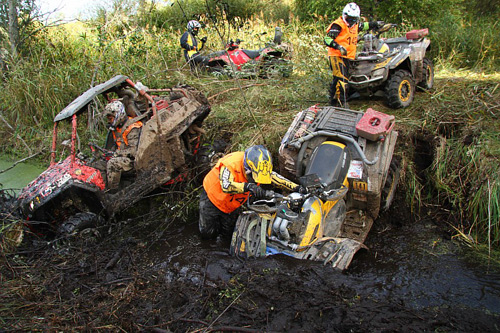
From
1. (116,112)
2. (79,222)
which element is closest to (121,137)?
(116,112)

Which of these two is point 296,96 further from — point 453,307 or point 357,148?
point 453,307

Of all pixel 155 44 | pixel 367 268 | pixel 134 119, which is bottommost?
pixel 367 268

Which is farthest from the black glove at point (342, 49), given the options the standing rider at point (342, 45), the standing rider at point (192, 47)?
the standing rider at point (192, 47)

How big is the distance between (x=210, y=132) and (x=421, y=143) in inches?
132

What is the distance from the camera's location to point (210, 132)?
649 cm

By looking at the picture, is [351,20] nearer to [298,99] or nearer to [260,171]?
[298,99]

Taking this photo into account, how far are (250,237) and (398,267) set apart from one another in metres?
1.49

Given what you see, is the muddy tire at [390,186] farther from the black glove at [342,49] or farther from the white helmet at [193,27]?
the white helmet at [193,27]

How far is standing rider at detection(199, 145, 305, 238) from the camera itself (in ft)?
11.7

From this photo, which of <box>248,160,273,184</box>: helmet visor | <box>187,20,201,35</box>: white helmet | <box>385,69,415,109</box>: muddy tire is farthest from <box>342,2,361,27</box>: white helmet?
<box>187,20,201,35</box>: white helmet

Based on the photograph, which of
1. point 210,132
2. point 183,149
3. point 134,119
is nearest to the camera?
point 134,119

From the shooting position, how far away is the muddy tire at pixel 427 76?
616 centimetres

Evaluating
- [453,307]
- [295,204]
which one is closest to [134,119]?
[295,204]

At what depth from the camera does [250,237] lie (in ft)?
12.0
